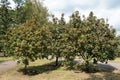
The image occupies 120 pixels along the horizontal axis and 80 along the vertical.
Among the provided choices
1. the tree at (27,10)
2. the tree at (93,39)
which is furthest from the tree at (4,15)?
the tree at (93,39)

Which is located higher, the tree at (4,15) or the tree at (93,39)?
the tree at (4,15)

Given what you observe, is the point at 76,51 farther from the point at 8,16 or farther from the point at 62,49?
the point at 8,16

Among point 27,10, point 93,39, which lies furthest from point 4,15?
point 93,39

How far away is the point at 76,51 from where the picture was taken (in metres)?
22.8

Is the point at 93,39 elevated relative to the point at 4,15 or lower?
lower

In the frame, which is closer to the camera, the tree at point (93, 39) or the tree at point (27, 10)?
the tree at point (93, 39)

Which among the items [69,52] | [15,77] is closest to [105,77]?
[69,52]

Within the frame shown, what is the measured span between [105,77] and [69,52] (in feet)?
14.7

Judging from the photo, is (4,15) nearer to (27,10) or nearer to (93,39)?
(27,10)

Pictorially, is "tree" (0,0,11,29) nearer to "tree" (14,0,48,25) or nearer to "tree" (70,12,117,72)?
"tree" (14,0,48,25)

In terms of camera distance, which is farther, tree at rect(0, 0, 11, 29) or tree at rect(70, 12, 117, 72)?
tree at rect(0, 0, 11, 29)

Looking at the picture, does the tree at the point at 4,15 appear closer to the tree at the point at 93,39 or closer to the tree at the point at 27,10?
the tree at the point at 27,10

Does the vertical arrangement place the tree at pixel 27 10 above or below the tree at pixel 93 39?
above

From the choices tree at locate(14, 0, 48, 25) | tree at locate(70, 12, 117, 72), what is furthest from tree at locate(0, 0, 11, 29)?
tree at locate(70, 12, 117, 72)
